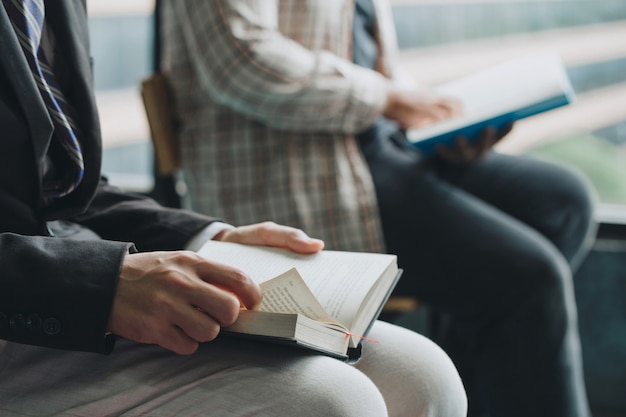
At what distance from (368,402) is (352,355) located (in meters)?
0.06

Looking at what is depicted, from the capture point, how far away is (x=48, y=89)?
2.74 ft

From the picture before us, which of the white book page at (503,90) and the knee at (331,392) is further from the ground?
the white book page at (503,90)

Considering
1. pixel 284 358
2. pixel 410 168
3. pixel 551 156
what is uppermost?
A: pixel 284 358

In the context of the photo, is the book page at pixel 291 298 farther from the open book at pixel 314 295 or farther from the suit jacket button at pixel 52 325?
the suit jacket button at pixel 52 325

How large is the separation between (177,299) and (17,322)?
6.2 inches

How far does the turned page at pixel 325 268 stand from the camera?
31.3 inches

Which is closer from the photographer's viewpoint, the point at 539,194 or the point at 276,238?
the point at 276,238

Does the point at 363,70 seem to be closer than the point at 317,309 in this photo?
No

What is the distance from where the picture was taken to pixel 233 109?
4.99 feet

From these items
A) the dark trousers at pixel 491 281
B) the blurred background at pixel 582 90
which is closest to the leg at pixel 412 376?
the dark trousers at pixel 491 281

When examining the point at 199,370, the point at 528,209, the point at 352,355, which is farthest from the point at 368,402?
the point at 528,209

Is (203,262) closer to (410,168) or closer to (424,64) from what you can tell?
(410,168)

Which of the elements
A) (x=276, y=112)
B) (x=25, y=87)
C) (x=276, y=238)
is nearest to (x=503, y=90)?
(x=276, y=112)

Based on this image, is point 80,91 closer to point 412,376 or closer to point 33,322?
point 33,322
